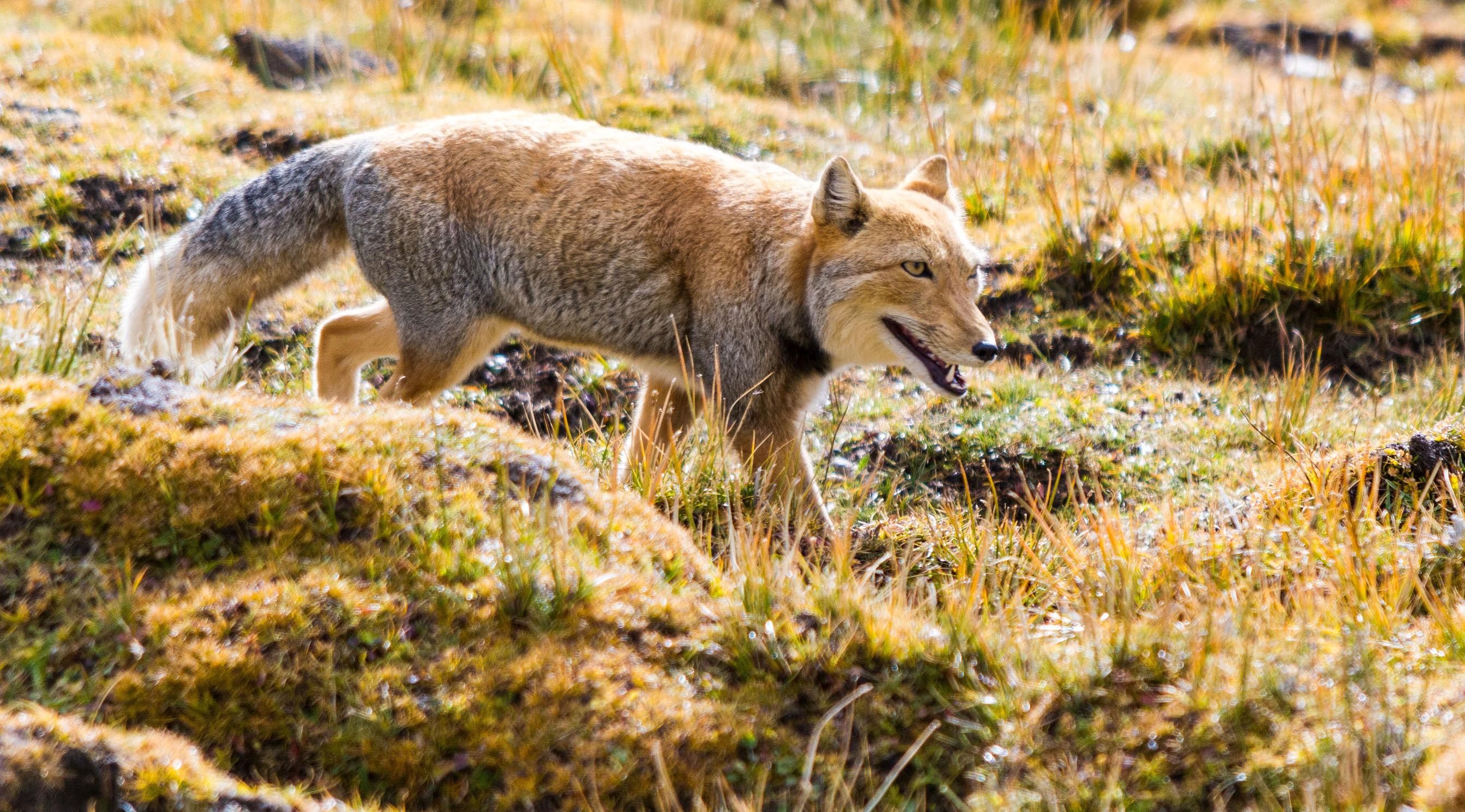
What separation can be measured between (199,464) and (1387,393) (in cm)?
703

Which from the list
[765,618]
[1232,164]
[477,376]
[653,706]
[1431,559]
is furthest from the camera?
[1232,164]

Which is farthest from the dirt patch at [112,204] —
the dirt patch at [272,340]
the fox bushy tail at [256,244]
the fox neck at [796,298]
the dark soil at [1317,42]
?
the dark soil at [1317,42]

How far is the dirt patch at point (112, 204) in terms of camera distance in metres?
8.21

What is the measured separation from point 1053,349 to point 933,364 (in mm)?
2932

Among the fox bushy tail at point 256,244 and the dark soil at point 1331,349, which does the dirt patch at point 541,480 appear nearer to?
the fox bushy tail at point 256,244

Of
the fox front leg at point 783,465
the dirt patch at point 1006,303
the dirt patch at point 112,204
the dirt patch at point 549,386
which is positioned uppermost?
the dirt patch at point 112,204

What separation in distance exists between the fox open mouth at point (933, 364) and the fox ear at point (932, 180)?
43.5 inches

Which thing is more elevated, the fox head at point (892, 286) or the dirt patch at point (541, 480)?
the fox head at point (892, 286)

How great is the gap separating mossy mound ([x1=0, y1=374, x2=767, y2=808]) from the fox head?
1.64 meters

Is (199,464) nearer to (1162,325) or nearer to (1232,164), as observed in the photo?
(1162,325)

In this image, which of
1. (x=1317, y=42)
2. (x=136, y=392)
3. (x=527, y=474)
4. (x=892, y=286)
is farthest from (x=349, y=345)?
(x=1317, y=42)

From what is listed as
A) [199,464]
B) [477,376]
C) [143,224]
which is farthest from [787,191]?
[143,224]

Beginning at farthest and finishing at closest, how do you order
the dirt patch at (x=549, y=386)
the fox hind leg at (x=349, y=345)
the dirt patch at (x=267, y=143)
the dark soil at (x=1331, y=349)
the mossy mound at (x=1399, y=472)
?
the dirt patch at (x=267, y=143), the dark soil at (x=1331, y=349), the dirt patch at (x=549, y=386), the fox hind leg at (x=349, y=345), the mossy mound at (x=1399, y=472)

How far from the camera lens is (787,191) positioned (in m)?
5.78
